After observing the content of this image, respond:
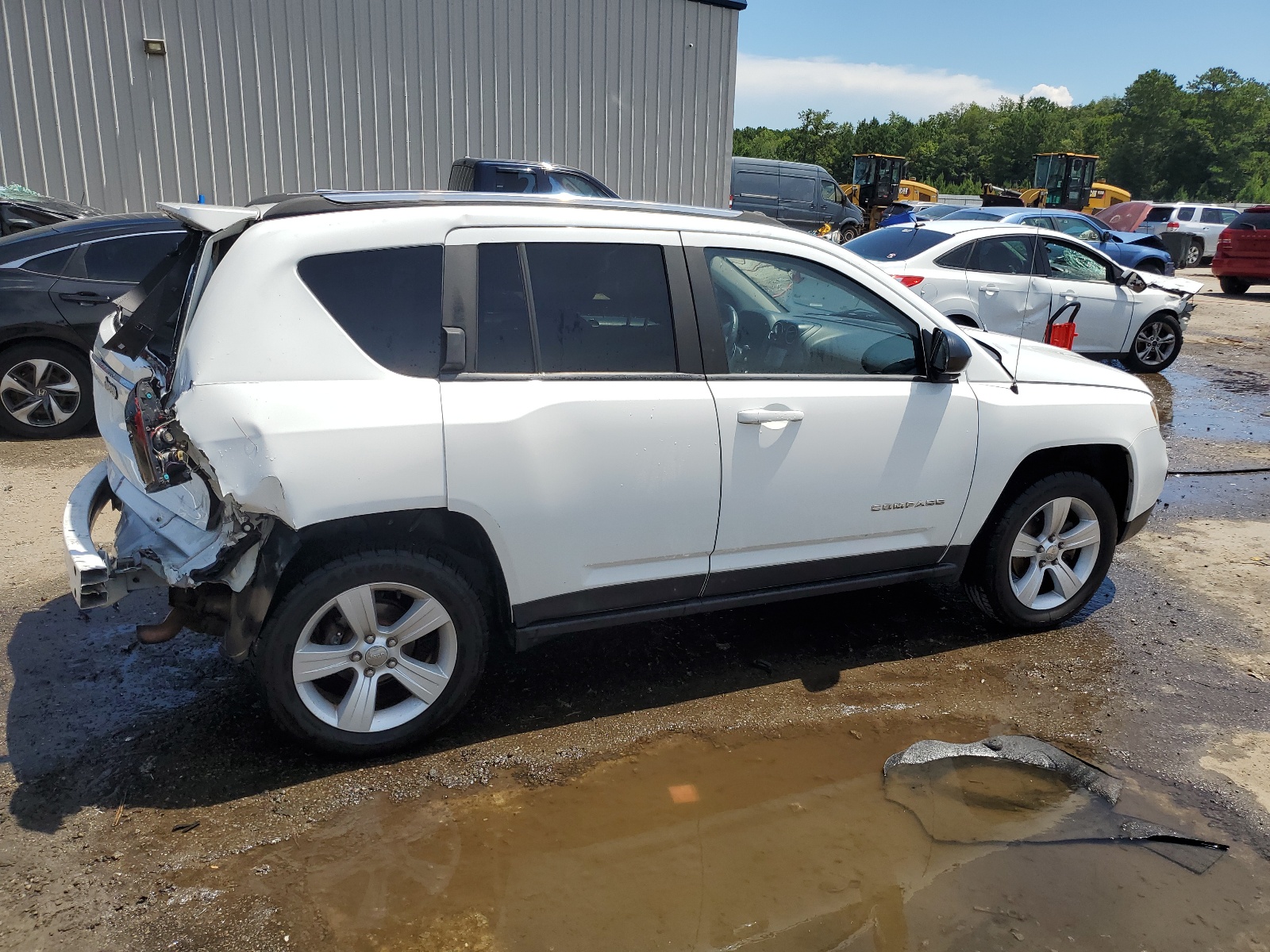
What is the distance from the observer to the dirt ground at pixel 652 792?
2.73 meters

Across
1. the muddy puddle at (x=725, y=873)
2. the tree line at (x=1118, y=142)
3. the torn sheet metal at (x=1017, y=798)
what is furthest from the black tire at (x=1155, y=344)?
the tree line at (x=1118, y=142)

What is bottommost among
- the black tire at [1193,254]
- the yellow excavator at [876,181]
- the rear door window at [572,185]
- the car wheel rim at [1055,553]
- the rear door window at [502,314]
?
the car wheel rim at [1055,553]

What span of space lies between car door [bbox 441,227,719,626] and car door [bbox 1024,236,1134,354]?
7970 mm

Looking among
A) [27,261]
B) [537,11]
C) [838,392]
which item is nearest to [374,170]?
[537,11]

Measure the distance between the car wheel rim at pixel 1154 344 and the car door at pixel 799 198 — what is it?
18.4 metres

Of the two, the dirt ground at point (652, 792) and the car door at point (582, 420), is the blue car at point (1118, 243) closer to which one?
the dirt ground at point (652, 792)

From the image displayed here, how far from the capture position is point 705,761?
139 inches

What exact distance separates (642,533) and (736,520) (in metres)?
0.40

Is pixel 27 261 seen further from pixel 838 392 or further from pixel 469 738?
pixel 838 392

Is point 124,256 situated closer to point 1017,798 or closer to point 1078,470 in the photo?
point 1078,470

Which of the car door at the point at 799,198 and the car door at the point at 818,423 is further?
the car door at the point at 799,198

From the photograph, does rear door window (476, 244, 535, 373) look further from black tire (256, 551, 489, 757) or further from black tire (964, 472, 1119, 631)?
black tire (964, 472, 1119, 631)

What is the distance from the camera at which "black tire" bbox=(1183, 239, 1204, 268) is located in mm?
27766

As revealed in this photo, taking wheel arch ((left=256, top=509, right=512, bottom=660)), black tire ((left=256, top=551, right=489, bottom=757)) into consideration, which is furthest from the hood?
black tire ((left=256, top=551, right=489, bottom=757))
